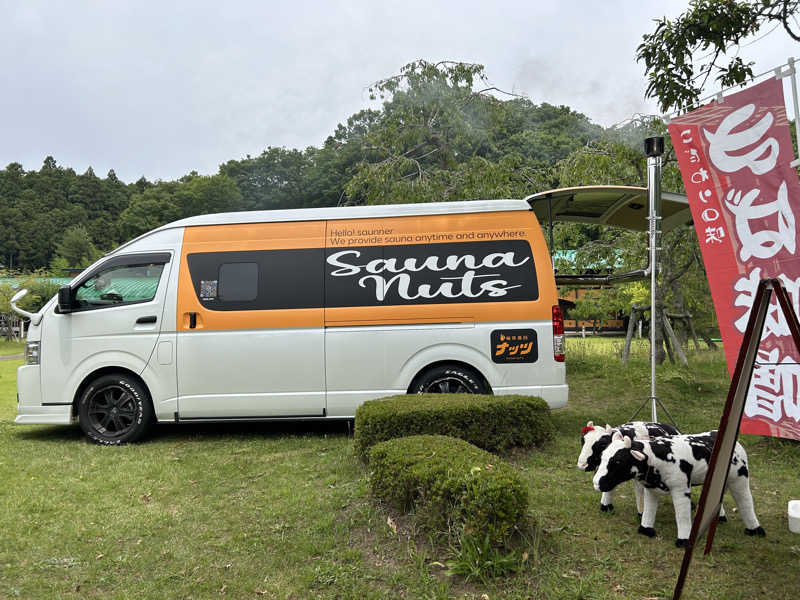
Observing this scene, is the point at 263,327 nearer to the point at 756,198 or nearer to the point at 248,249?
the point at 248,249

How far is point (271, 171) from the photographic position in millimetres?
49156

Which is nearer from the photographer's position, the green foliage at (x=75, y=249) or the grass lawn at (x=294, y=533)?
the grass lawn at (x=294, y=533)

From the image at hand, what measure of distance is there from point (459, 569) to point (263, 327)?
161 inches

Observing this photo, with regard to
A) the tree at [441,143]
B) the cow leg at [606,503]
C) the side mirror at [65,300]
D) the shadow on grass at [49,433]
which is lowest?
the shadow on grass at [49,433]

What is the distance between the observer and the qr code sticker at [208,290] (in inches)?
271

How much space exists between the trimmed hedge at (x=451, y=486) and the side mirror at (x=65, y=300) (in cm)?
438

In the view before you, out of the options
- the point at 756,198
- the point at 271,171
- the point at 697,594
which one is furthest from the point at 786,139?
the point at 271,171

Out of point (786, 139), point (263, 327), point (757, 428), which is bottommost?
point (757, 428)

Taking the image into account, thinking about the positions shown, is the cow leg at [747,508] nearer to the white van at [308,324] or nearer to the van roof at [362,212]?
the white van at [308,324]

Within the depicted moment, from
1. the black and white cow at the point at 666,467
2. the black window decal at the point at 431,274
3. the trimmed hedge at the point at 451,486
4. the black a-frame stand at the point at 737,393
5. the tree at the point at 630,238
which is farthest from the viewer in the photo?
the tree at the point at 630,238

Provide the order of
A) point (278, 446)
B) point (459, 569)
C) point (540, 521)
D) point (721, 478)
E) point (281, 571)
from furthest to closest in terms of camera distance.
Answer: point (278, 446), point (540, 521), point (281, 571), point (459, 569), point (721, 478)

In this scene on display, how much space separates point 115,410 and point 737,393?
247 inches

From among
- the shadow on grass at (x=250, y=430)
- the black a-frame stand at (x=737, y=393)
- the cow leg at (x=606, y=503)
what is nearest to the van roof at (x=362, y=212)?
the shadow on grass at (x=250, y=430)

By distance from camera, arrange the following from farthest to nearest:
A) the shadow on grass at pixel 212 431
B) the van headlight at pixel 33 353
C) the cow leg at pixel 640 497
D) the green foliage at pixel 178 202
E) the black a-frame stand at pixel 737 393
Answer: the green foliage at pixel 178 202
the shadow on grass at pixel 212 431
the van headlight at pixel 33 353
the cow leg at pixel 640 497
the black a-frame stand at pixel 737 393
